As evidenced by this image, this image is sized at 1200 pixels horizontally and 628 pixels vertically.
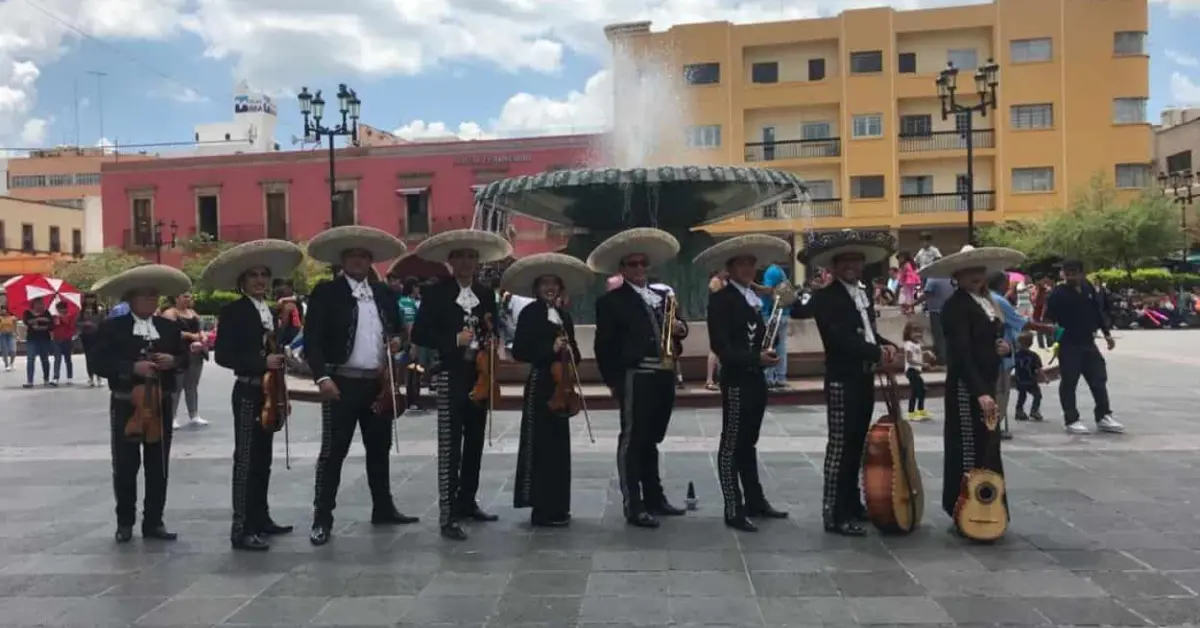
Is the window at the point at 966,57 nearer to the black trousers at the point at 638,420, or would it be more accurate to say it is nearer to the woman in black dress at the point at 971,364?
the woman in black dress at the point at 971,364

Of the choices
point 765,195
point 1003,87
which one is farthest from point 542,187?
point 1003,87

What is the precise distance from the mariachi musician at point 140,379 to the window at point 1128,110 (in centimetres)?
4478

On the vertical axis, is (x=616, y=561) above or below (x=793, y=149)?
below

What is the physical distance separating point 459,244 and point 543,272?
559 mm

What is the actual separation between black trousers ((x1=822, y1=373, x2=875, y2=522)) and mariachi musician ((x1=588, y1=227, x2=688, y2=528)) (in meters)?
1.04

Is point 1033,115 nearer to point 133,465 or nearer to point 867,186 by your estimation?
point 867,186

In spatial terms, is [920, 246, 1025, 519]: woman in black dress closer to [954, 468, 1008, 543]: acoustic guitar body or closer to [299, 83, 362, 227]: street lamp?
[954, 468, 1008, 543]: acoustic guitar body

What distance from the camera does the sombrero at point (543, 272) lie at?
642 cm

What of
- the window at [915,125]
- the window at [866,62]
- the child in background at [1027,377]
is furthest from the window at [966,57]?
the child in background at [1027,377]

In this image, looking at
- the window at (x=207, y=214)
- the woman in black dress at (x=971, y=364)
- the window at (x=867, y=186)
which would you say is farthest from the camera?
the window at (x=207, y=214)

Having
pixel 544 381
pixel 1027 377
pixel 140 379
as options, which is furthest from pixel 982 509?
pixel 1027 377

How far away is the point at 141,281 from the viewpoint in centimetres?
610

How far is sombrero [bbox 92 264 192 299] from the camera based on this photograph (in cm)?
597

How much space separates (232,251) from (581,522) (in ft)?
9.02
